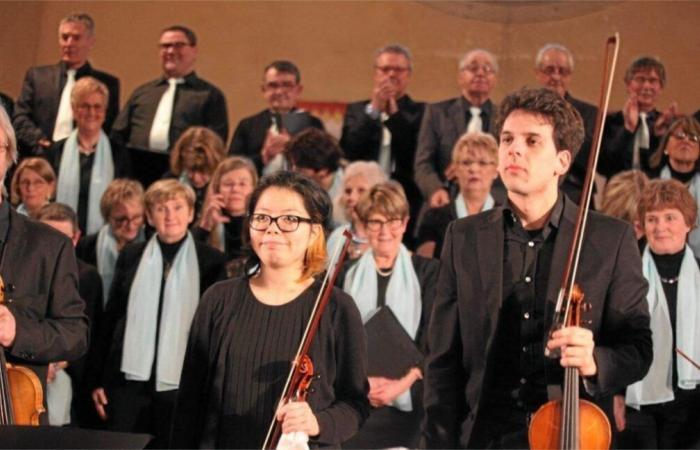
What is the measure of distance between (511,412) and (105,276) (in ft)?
8.39

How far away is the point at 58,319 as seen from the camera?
2744 mm

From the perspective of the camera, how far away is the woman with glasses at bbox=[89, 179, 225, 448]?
4.34 metres

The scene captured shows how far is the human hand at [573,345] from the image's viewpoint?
2342 millimetres

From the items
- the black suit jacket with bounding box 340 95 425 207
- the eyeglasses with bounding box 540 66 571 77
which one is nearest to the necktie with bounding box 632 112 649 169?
the eyeglasses with bounding box 540 66 571 77

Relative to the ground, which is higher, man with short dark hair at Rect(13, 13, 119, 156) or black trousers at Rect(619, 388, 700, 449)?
man with short dark hair at Rect(13, 13, 119, 156)

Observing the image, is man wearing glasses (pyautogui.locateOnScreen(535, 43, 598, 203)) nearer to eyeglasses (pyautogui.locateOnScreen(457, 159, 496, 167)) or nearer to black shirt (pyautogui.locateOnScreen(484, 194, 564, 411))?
eyeglasses (pyautogui.locateOnScreen(457, 159, 496, 167))

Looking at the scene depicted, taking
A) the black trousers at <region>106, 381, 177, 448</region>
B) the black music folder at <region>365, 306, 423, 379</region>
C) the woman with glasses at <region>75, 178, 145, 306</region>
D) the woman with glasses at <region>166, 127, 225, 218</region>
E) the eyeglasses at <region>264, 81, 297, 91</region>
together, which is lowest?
the black trousers at <region>106, 381, 177, 448</region>

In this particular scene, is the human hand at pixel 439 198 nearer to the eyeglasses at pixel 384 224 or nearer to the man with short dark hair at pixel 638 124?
the eyeglasses at pixel 384 224

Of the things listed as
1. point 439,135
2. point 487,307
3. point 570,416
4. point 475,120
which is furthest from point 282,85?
point 570,416

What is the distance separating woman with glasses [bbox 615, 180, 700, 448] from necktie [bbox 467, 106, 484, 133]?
1127 millimetres

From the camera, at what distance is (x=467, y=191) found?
15.4ft

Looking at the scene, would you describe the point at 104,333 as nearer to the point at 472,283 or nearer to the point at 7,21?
the point at 7,21

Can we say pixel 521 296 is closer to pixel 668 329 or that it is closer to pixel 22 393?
pixel 22 393

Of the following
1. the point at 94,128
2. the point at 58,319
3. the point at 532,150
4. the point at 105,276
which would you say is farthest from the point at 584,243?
the point at 94,128
